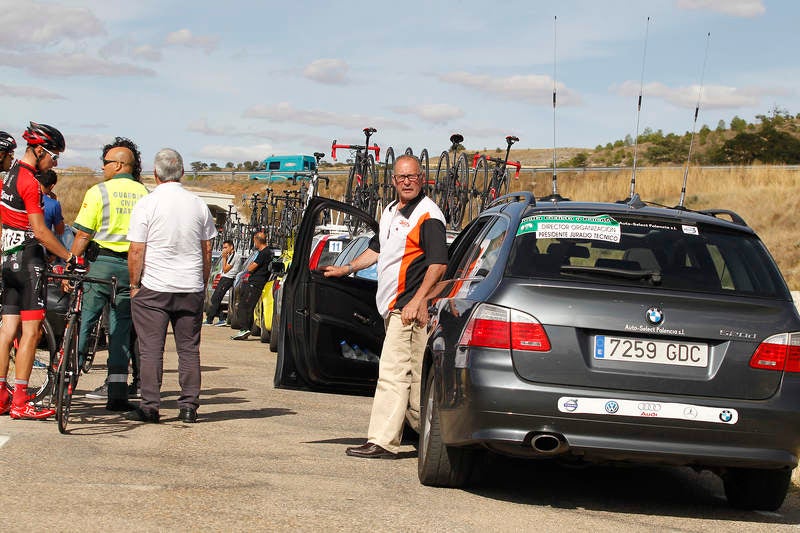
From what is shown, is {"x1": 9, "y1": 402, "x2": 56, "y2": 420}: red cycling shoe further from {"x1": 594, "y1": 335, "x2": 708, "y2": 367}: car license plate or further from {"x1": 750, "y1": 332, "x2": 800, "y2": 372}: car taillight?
{"x1": 750, "y1": 332, "x2": 800, "y2": 372}: car taillight

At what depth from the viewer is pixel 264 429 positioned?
9703mm

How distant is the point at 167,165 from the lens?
9891mm

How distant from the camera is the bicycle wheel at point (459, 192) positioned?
2053 cm

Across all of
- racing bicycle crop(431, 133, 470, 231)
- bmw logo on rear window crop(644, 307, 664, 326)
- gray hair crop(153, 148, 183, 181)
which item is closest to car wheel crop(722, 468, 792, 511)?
bmw logo on rear window crop(644, 307, 664, 326)

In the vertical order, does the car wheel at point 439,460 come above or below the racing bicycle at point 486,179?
below

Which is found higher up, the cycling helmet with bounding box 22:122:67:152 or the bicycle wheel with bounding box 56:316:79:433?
the cycling helmet with bounding box 22:122:67:152

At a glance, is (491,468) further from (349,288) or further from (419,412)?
(349,288)

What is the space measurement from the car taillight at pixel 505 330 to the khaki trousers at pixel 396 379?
173 centimetres

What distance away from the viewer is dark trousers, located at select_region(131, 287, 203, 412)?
31.8ft

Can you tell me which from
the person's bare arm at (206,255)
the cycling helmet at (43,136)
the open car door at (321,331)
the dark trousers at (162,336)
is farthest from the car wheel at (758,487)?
the cycling helmet at (43,136)

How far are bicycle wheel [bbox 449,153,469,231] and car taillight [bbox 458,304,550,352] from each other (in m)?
13.8

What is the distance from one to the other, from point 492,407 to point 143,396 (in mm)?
4046


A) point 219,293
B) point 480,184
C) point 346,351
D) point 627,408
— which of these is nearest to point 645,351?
point 627,408

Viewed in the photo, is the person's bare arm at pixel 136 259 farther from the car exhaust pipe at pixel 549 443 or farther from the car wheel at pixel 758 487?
the car wheel at pixel 758 487
